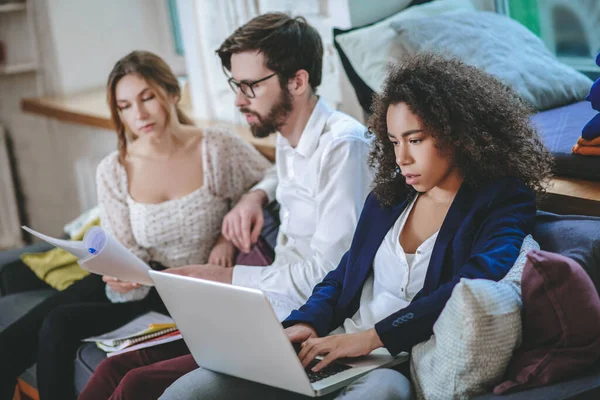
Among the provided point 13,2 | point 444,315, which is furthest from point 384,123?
point 13,2

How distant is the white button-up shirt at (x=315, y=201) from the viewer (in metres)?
1.88

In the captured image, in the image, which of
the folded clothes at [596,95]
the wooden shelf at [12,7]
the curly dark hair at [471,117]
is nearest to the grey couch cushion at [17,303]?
the curly dark hair at [471,117]

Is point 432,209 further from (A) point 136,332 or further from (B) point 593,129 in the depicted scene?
(A) point 136,332

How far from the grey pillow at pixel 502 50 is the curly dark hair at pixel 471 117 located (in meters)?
0.60

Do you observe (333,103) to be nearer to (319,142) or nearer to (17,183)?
(319,142)

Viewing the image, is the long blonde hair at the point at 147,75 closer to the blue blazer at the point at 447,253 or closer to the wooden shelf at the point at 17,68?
the blue blazer at the point at 447,253

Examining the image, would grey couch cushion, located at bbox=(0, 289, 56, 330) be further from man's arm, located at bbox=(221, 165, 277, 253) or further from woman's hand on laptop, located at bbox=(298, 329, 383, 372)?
woman's hand on laptop, located at bbox=(298, 329, 383, 372)

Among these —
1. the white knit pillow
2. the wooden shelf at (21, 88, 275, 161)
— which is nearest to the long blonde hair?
the wooden shelf at (21, 88, 275, 161)

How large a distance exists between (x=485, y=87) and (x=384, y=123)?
0.73 feet

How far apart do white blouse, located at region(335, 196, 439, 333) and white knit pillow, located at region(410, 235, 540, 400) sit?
23 cm

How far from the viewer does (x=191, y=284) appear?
56.7 inches

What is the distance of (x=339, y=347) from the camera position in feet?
4.92

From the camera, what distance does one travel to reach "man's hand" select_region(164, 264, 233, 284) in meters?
2.13

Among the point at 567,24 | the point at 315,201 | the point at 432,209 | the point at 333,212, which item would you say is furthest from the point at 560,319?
the point at 567,24
